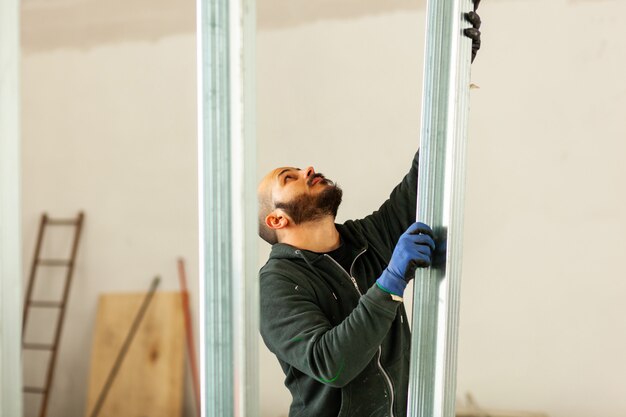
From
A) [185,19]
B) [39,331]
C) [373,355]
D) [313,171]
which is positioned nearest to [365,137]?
[313,171]

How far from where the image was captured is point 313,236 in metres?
1.38

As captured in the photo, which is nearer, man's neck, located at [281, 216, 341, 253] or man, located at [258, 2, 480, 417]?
man, located at [258, 2, 480, 417]

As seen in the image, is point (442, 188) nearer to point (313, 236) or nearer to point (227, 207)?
point (313, 236)

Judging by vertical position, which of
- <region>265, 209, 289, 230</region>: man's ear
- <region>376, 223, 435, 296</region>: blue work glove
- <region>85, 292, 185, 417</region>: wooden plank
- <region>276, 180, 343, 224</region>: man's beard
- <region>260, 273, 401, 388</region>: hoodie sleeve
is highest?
<region>276, 180, 343, 224</region>: man's beard

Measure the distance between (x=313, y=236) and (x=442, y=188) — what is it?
29 centimetres

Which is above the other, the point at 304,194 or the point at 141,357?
the point at 304,194

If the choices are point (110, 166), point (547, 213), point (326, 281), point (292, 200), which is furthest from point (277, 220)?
point (110, 166)

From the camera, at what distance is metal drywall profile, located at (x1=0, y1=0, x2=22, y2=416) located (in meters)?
1.21

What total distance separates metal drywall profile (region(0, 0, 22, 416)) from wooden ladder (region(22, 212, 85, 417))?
256 centimetres

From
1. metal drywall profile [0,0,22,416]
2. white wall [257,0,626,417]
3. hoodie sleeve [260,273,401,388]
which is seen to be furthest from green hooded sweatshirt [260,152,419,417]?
Result: white wall [257,0,626,417]

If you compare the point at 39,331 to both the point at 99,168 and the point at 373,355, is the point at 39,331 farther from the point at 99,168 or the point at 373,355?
the point at 373,355

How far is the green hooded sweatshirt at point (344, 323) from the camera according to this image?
1224mm

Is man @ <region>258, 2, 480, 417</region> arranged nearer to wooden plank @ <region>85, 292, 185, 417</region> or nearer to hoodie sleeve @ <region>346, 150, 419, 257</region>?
hoodie sleeve @ <region>346, 150, 419, 257</region>

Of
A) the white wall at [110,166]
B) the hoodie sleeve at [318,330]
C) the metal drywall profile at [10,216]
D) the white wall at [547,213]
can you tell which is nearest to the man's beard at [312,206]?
the hoodie sleeve at [318,330]
